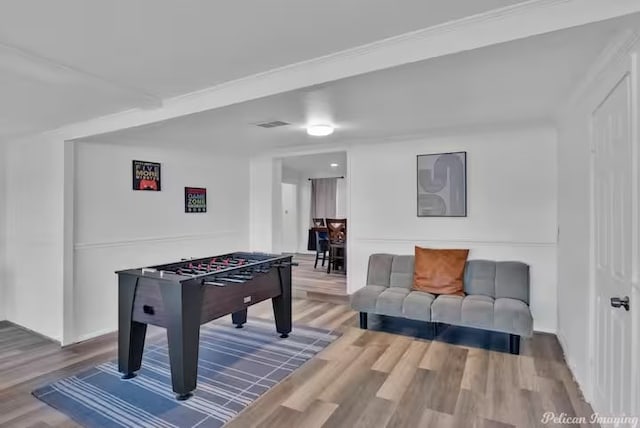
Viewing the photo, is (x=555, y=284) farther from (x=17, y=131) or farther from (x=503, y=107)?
(x=17, y=131)

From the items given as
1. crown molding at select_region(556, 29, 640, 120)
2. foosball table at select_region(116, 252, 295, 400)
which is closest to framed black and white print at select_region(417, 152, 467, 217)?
crown molding at select_region(556, 29, 640, 120)

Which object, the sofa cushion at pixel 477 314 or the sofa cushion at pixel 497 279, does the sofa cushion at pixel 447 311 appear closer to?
the sofa cushion at pixel 477 314

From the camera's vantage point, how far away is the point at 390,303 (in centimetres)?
378

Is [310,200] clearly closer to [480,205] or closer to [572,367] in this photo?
[480,205]

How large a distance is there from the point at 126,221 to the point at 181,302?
2184mm

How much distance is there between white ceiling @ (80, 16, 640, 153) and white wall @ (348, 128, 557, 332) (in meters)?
0.38

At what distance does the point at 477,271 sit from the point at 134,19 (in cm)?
378

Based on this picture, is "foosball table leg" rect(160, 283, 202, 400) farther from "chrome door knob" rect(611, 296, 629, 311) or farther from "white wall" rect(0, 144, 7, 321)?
"white wall" rect(0, 144, 7, 321)

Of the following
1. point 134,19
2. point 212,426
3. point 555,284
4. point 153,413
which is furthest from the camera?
point 555,284

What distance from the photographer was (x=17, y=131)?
12.7ft

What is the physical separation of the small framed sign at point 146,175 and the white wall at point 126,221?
0.06m

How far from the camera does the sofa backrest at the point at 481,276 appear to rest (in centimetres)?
377

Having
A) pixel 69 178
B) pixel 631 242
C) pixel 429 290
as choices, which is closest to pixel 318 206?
pixel 429 290

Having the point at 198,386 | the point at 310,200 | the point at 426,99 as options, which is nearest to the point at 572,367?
the point at 426,99
